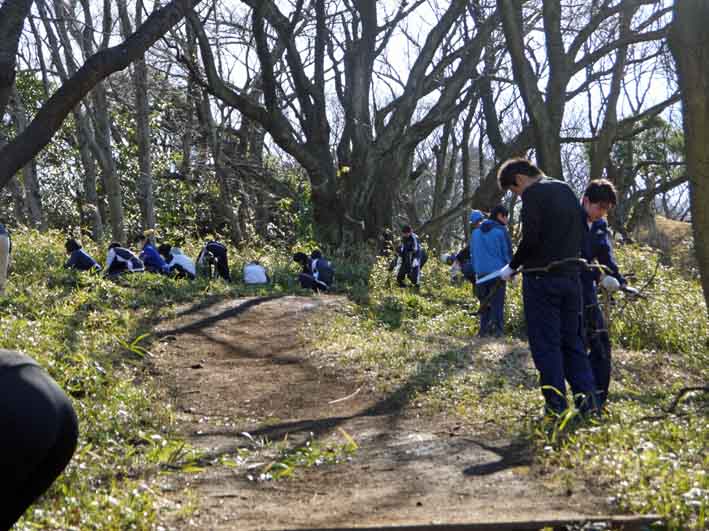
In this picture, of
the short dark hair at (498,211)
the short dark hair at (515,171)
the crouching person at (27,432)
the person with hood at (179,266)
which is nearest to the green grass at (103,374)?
the person with hood at (179,266)

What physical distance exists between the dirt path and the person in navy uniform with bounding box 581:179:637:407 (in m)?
1.26

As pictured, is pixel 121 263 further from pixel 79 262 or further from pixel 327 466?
pixel 327 466

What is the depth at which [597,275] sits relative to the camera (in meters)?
6.91

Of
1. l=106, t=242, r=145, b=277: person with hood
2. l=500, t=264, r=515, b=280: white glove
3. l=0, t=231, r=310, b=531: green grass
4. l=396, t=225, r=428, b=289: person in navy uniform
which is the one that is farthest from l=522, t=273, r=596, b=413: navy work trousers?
l=396, t=225, r=428, b=289: person in navy uniform

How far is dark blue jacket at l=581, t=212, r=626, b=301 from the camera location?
691 centimetres

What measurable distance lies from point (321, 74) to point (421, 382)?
1628 centimetres

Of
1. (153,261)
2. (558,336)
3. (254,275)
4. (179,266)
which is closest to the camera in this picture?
(558,336)

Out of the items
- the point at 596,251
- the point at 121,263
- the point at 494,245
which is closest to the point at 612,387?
the point at 596,251

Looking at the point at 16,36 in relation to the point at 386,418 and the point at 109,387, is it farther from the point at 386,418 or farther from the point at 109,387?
the point at 386,418

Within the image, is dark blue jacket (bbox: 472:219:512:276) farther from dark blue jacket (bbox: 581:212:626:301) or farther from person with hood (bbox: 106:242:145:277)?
person with hood (bbox: 106:242:145:277)

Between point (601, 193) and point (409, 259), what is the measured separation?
1185 cm

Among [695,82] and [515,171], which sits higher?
[695,82]

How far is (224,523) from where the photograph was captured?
15.0 feet

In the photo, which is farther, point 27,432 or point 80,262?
point 80,262
